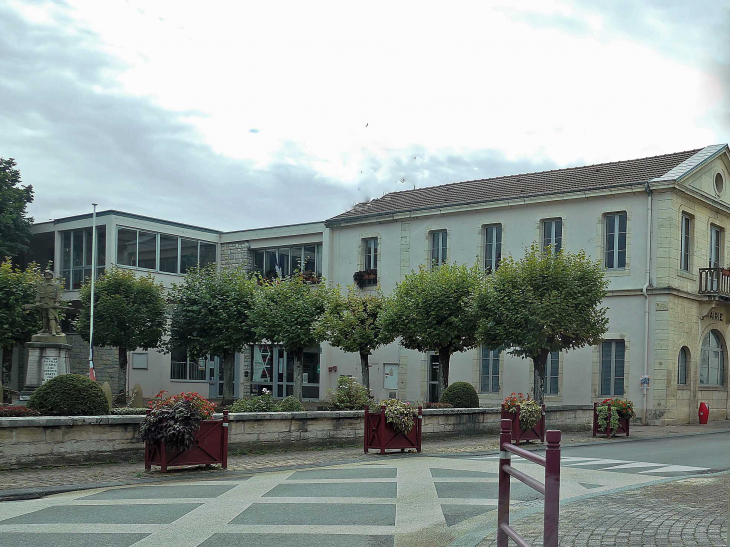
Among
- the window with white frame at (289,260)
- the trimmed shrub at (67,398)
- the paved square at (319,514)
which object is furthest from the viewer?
the window with white frame at (289,260)

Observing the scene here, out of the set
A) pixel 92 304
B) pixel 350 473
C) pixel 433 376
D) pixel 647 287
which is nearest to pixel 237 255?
pixel 92 304

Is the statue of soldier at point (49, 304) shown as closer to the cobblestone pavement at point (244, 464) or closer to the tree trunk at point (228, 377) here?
the cobblestone pavement at point (244, 464)

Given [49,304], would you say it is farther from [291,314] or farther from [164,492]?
[164,492]

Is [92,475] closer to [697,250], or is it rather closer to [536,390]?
[536,390]

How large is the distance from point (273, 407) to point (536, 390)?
9.83 m

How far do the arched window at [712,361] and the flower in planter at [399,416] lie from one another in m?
19.7

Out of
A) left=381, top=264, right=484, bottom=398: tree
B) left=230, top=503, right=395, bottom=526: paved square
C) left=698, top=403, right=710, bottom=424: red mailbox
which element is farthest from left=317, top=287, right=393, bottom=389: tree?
left=230, top=503, right=395, bottom=526: paved square

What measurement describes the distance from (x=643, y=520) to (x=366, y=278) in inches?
1167

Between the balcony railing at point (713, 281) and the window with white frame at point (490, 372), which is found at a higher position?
the balcony railing at point (713, 281)

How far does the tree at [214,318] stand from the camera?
34344mm

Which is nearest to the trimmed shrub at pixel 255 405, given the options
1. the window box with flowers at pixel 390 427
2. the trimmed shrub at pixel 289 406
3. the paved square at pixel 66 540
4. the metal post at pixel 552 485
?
the trimmed shrub at pixel 289 406

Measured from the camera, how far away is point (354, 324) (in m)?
31.3

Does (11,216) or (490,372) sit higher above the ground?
(11,216)

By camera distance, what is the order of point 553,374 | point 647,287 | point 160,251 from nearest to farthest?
point 647,287
point 553,374
point 160,251
